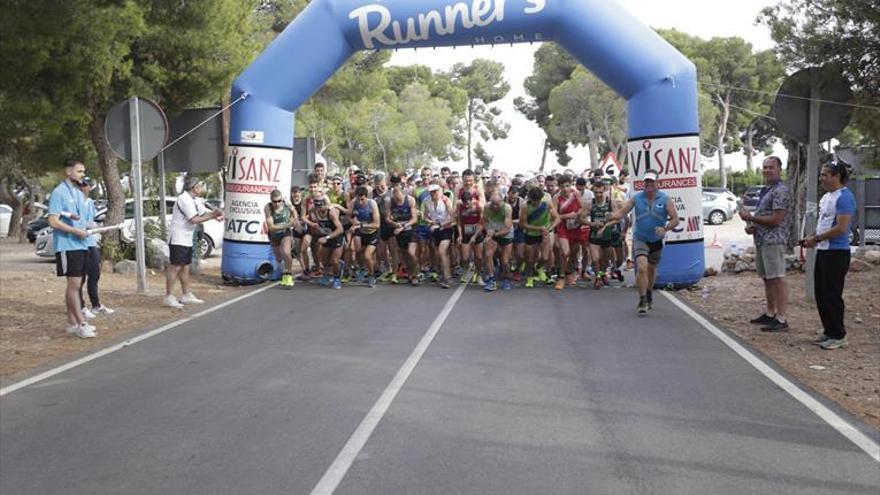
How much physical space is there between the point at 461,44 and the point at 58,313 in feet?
25.0

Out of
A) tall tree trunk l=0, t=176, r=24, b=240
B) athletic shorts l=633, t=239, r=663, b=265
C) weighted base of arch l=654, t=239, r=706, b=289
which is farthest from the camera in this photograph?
tall tree trunk l=0, t=176, r=24, b=240

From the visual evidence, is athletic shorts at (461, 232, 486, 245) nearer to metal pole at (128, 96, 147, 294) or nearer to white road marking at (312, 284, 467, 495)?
white road marking at (312, 284, 467, 495)

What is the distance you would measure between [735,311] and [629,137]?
3.77 metres

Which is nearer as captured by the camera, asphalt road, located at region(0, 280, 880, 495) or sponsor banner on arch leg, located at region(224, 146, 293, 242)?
asphalt road, located at region(0, 280, 880, 495)

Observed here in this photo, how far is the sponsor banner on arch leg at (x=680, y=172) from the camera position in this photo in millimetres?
13250

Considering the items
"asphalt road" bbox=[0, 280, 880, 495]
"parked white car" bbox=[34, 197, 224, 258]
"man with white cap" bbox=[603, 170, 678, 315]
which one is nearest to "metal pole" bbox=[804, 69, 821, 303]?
"man with white cap" bbox=[603, 170, 678, 315]

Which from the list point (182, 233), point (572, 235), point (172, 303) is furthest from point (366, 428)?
point (572, 235)

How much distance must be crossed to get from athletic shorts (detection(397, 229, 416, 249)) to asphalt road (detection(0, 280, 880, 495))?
15.2 feet

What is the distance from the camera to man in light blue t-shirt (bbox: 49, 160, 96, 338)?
952cm

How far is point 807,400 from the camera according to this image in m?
6.56

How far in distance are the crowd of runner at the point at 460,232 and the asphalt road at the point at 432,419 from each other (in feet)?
14.2

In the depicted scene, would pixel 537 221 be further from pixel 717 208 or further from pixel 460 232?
pixel 717 208

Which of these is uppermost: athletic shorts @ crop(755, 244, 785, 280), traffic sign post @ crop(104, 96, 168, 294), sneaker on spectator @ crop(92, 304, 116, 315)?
traffic sign post @ crop(104, 96, 168, 294)

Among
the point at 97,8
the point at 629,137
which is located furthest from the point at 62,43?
the point at 629,137
